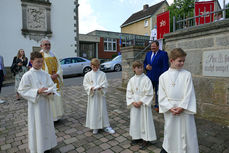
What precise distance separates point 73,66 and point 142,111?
10648 mm

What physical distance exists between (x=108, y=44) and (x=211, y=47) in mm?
23607

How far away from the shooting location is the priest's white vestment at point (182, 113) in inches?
89.1

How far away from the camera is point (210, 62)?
3947 mm

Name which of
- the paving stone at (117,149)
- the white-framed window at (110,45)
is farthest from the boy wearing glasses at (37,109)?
the white-framed window at (110,45)

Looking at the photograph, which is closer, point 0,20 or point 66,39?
point 0,20

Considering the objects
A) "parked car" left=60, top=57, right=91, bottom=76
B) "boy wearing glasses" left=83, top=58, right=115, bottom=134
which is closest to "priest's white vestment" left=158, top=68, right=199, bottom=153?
"boy wearing glasses" left=83, top=58, right=115, bottom=134

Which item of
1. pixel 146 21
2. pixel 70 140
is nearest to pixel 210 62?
pixel 70 140

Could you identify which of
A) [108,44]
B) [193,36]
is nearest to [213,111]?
[193,36]

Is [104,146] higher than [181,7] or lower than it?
lower

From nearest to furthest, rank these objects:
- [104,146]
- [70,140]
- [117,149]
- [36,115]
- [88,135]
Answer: [36,115], [117,149], [104,146], [70,140], [88,135]

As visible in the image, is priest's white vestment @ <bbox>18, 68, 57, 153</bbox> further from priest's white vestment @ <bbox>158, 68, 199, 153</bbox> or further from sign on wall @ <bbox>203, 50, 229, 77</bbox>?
sign on wall @ <bbox>203, 50, 229, 77</bbox>

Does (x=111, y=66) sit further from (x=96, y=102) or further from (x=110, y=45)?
(x=110, y=45)

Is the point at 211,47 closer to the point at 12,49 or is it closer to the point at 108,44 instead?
the point at 12,49

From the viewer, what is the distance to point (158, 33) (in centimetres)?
754
